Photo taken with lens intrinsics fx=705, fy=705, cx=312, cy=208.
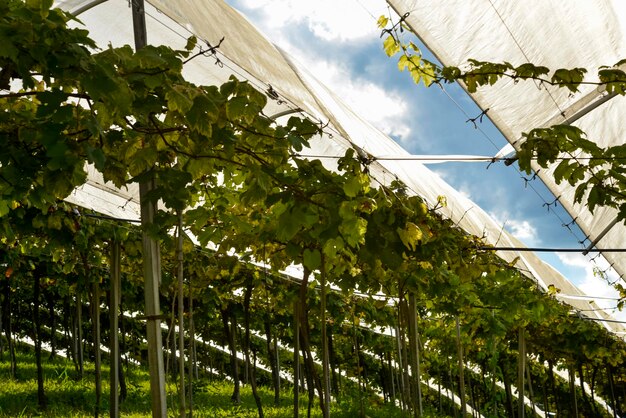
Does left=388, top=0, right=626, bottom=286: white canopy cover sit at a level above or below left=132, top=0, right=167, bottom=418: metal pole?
above

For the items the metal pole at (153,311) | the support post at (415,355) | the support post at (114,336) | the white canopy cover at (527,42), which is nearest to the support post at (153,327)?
the metal pole at (153,311)

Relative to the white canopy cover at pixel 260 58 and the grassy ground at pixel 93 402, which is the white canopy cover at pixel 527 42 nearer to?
the white canopy cover at pixel 260 58

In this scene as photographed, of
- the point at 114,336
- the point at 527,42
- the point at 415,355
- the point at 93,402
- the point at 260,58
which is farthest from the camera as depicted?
the point at 93,402

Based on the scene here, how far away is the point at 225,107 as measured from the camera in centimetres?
271

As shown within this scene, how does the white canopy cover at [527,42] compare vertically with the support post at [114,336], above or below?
above

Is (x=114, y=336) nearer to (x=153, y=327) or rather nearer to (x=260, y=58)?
(x=260, y=58)

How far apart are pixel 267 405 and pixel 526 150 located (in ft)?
29.9

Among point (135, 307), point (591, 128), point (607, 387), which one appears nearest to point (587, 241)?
point (591, 128)

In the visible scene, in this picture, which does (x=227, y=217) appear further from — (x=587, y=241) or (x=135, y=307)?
(x=135, y=307)

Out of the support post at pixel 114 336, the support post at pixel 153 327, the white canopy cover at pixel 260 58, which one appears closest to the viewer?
the support post at pixel 153 327

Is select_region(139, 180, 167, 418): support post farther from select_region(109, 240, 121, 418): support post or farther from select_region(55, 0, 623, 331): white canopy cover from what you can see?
select_region(109, 240, 121, 418): support post

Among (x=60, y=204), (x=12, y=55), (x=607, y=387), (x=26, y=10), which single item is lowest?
(x=607, y=387)

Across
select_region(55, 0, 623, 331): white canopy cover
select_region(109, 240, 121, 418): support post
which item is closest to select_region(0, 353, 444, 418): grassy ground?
select_region(109, 240, 121, 418): support post

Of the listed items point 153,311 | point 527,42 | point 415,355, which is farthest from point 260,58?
point 415,355
